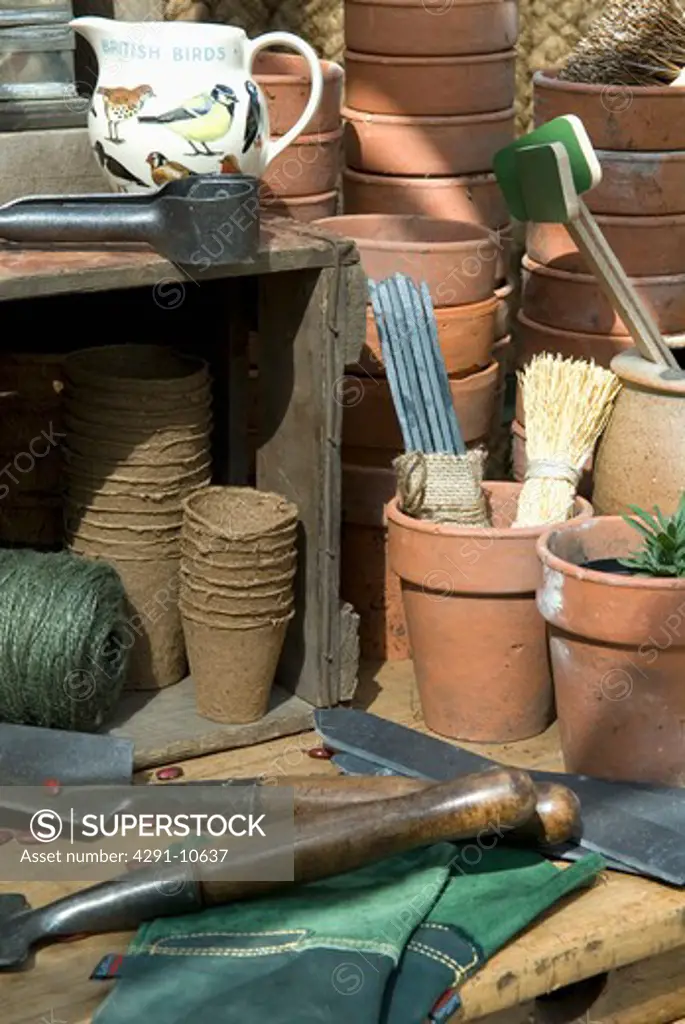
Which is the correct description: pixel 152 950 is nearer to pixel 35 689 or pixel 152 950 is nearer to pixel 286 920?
pixel 286 920

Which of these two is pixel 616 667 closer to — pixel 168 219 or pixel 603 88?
pixel 168 219

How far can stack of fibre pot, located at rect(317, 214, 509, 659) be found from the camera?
3508 mm

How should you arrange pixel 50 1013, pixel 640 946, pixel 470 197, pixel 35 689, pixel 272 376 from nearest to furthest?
pixel 50 1013, pixel 640 946, pixel 35 689, pixel 272 376, pixel 470 197

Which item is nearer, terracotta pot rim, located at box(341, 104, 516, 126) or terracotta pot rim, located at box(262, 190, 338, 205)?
terracotta pot rim, located at box(262, 190, 338, 205)

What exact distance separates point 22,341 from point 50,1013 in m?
1.55

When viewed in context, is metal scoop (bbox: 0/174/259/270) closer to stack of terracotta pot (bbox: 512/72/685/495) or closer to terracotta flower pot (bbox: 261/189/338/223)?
terracotta flower pot (bbox: 261/189/338/223)

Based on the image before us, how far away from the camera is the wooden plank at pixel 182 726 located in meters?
3.21

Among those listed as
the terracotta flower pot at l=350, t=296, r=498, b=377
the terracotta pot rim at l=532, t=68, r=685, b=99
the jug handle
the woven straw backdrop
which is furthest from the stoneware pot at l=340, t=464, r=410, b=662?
the woven straw backdrop

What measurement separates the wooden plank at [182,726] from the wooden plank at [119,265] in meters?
0.78

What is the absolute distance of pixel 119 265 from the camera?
2.96 meters

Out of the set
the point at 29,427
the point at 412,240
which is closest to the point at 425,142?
the point at 412,240

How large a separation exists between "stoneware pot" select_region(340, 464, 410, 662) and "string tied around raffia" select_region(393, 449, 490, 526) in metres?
0.24

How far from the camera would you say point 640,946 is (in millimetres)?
2727

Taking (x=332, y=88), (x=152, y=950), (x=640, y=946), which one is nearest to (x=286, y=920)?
(x=152, y=950)
